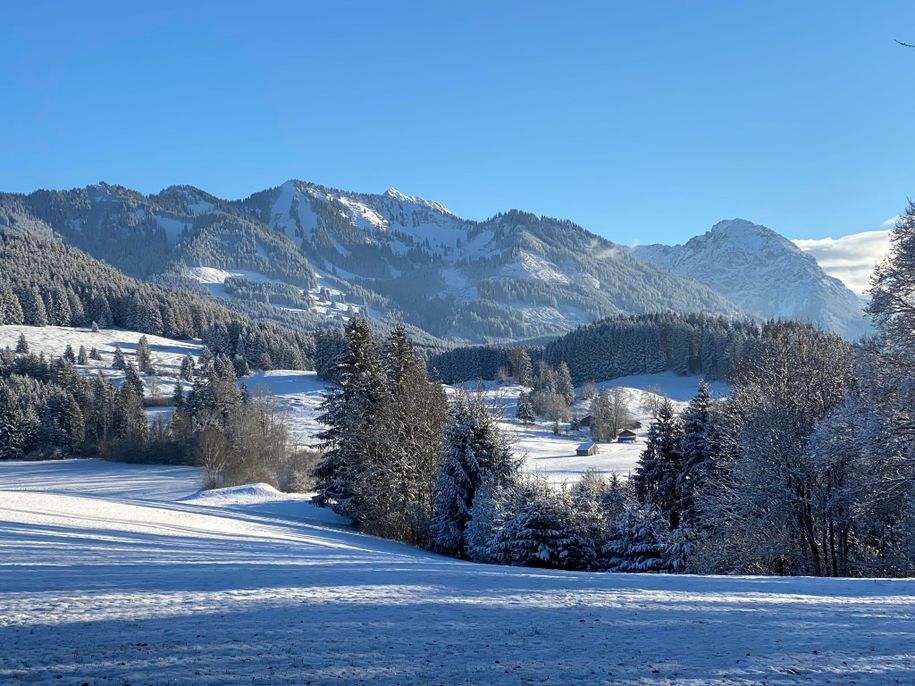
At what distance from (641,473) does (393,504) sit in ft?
50.8

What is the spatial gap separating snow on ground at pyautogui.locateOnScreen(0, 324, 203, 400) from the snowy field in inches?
4343

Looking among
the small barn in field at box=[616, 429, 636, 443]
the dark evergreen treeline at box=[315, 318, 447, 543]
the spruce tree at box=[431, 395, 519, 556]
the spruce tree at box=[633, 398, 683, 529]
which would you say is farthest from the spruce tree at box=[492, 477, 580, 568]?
the small barn in field at box=[616, 429, 636, 443]

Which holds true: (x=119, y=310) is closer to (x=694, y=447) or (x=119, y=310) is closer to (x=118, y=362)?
(x=118, y=362)

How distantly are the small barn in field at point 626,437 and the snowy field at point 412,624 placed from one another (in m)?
85.1

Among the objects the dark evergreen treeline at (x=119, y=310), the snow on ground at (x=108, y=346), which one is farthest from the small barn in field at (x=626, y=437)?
the dark evergreen treeline at (x=119, y=310)

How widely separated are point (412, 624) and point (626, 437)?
92.4 m

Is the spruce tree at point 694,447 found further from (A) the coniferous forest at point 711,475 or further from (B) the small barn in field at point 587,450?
(B) the small barn in field at point 587,450

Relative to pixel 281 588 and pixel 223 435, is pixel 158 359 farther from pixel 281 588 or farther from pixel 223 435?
pixel 281 588

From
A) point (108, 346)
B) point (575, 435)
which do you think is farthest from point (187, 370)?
point (575, 435)

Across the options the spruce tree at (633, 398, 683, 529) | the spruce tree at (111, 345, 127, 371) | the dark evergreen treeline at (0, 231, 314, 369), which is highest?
the dark evergreen treeline at (0, 231, 314, 369)

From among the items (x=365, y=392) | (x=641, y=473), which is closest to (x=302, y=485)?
(x=365, y=392)

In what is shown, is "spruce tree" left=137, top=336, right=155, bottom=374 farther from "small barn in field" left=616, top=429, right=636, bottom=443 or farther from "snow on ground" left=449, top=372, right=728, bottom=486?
"small barn in field" left=616, top=429, right=636, bottom=443

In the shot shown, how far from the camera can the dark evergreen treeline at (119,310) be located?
495 feet

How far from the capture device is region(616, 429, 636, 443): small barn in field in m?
94.2
